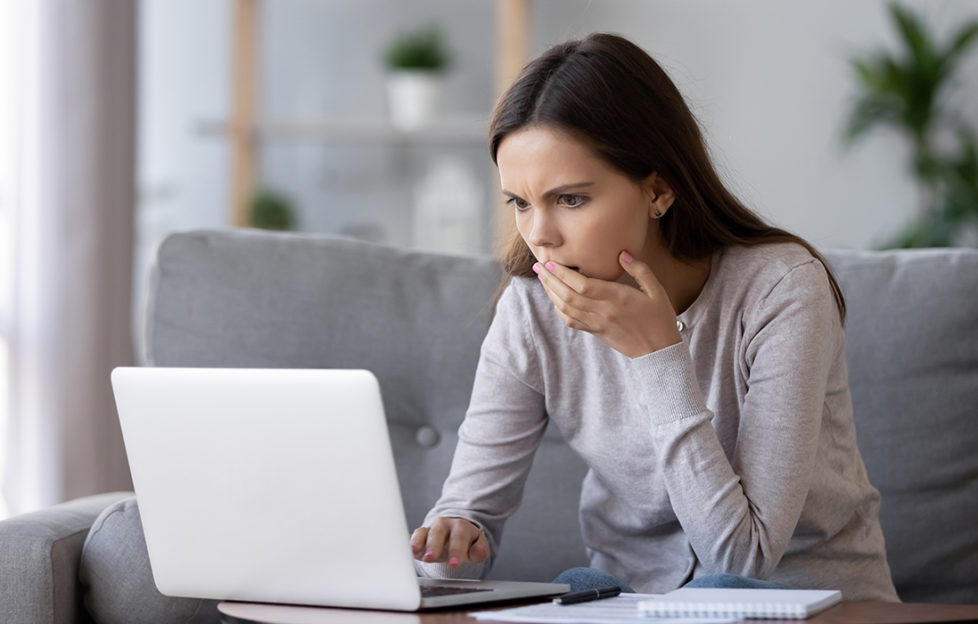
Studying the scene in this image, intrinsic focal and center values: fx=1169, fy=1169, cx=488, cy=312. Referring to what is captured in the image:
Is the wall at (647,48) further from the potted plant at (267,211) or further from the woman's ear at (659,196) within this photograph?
the woman's ear at (659,196)

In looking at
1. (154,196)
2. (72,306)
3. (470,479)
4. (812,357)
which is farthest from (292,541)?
(154,196)

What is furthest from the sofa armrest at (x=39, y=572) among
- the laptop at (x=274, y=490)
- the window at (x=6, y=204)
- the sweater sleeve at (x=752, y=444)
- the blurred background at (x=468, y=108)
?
the blurred background at (x=468, y=108)

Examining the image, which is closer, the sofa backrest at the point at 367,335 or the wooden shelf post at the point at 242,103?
the sofa backrest at the point at 367,335

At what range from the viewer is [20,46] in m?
2.48

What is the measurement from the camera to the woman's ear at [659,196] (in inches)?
53.2

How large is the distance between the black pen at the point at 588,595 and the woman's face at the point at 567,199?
15.8 inches

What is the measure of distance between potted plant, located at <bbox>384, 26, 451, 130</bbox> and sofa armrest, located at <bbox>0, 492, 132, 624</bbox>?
257 centimetres

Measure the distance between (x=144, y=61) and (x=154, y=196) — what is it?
0.45 metres

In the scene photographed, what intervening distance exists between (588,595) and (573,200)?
1.52 ft

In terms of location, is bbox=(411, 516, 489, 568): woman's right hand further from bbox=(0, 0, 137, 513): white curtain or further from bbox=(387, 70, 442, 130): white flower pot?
bbox=(387, 70, 442, 130): white flower pot

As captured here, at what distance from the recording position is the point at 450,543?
4.18ft

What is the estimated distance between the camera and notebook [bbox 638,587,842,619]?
0.88m

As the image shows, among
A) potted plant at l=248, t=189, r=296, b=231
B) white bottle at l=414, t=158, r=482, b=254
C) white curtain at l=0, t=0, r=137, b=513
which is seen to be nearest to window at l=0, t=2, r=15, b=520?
white curtain at l=0, t=0, r=137, b=513

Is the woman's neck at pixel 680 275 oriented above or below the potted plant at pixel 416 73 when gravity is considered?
below
